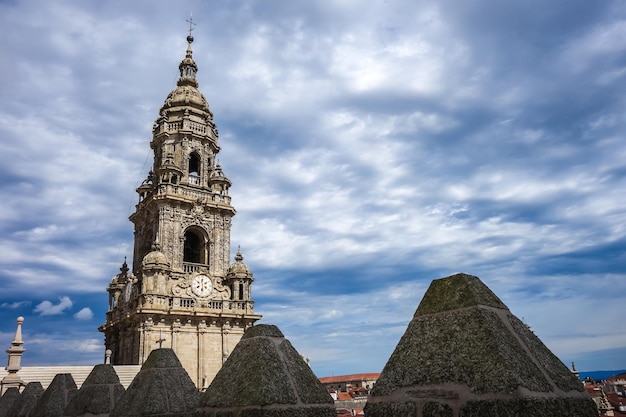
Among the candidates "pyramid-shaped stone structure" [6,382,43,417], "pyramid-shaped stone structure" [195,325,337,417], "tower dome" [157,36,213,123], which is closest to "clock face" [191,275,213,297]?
"tower dome" [157,36,213,123]

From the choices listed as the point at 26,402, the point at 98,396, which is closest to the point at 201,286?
the point at 26,402

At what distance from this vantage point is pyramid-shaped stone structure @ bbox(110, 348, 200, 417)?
198 inches

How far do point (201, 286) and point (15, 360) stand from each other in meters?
11.4

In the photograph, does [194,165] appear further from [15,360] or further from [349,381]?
[349,381]

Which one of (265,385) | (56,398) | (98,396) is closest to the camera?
(265,385)

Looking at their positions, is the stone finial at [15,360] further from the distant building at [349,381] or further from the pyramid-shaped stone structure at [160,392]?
the distant building at [349,381]

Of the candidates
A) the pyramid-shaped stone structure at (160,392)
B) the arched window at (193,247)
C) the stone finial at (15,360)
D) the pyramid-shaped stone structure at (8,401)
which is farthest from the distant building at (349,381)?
the pyramid-shaped stone structure at (160,392)

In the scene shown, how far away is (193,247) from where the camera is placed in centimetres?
3528

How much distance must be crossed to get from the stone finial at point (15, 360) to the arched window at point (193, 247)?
12.2 metres

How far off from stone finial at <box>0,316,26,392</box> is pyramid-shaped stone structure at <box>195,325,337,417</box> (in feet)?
74.2

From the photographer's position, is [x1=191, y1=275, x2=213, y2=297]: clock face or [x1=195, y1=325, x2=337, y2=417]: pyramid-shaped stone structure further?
[x1=191, y1=275, x2=213, y2=297]: clock face

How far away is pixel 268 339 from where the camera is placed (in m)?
3.81

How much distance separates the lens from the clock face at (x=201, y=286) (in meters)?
31.7

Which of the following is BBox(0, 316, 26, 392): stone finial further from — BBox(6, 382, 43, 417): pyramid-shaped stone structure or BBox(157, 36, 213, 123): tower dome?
BBox(157, 36, 213, 123): tower dome
